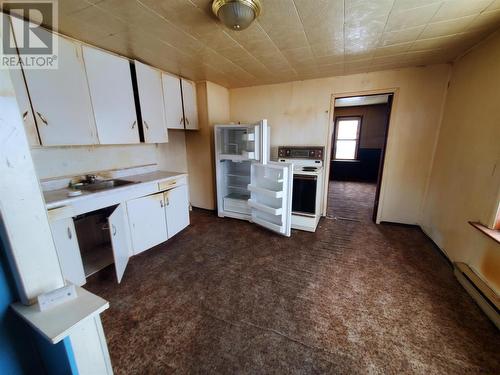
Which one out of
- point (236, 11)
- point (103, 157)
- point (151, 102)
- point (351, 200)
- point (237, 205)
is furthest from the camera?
point (351, 200)

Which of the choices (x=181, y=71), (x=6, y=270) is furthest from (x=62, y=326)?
(x=181, y=71)

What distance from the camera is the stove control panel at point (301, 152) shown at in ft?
10.3

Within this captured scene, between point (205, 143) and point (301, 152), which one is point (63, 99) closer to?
point (205, 143)

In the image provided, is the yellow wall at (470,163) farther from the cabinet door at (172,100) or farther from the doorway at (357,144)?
the cabinet door at (172,100)

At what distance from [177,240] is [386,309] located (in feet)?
7.79

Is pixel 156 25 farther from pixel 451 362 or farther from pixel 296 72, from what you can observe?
pixel 451 362

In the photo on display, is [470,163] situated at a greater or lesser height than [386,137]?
lesser

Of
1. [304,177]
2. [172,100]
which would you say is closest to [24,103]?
[172,100]

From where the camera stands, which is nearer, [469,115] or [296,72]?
[469,115]

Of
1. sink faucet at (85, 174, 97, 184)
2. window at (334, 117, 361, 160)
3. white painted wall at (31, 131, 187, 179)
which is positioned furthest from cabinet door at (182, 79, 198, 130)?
window at (334, 117, 361, 160)

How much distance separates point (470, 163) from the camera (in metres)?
1.95

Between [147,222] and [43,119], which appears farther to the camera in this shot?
[147,222]

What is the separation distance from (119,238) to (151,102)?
5.49 ft

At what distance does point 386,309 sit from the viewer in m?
1.59
